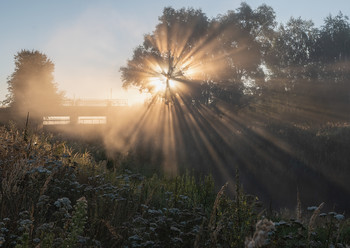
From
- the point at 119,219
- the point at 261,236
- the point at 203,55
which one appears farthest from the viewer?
the point at 203,55

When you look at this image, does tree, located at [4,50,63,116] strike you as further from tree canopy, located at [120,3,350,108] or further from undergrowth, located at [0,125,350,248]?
undergrowth, located at [0,125,350,248]

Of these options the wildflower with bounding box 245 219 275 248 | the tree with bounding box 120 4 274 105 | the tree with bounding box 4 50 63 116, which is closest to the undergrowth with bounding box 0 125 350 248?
the wildflower with bounding box 245 219 275 248

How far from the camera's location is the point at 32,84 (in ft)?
136

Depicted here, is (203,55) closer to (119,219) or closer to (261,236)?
(119,219)

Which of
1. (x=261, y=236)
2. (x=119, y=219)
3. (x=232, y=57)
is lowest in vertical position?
(x=119, y=219)

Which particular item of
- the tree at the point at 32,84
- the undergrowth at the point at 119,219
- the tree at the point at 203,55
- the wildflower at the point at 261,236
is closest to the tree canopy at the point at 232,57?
the tree at the point at 203,55

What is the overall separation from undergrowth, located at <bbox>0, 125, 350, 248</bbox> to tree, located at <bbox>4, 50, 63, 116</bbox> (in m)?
35.3

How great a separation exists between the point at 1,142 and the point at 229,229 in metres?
5.53

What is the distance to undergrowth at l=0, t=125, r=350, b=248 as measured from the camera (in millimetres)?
2834

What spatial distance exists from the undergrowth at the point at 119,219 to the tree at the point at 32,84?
35332mm

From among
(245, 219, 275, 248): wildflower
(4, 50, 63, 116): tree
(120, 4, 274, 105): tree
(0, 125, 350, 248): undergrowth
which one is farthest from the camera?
(4, 50, 63, 116): tree

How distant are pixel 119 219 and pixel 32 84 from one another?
41414 millimetres

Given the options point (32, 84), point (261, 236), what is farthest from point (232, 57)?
point (261, 236)

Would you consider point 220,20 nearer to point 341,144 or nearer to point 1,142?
point 341,144
